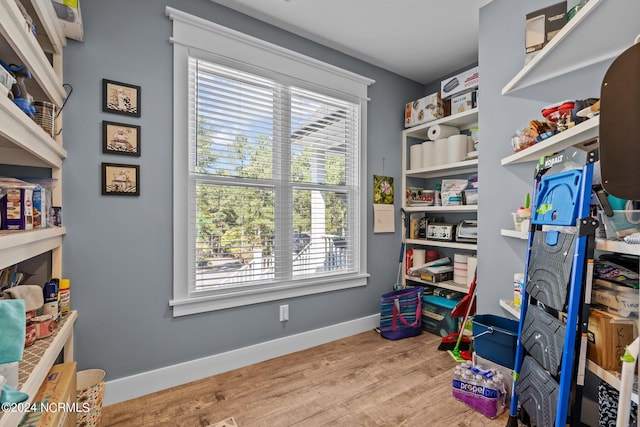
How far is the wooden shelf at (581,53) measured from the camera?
1.11 m

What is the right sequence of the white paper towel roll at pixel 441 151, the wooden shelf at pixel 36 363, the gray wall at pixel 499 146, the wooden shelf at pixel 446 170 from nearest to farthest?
the wooden shelf at pixel 36 363 < the gray wall at pixel 499 146 < the wooden shelf at pixel 446 170 < the white paper towel roll at pixel 441 151

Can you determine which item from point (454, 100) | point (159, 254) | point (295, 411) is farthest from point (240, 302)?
point (454, 100)

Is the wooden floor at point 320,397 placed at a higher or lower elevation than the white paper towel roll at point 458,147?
lower

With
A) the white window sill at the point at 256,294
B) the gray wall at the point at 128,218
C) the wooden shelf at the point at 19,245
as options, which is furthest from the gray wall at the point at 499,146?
the wooden shelf at the point at 19,245

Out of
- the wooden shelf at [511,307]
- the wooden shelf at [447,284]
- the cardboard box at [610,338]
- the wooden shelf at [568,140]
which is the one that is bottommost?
the wooden shelf at [447,284]

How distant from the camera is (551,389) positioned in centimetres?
124

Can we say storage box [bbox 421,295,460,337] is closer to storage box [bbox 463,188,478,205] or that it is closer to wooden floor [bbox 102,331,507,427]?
wooden floor [bbox 102,331,507,427]

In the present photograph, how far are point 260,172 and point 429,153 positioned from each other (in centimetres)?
184

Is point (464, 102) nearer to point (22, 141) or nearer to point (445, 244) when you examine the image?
point (445, 244)

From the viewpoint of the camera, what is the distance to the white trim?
2102mm

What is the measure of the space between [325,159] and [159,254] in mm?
1607

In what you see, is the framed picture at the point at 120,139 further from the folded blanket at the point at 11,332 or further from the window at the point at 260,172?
the folded blanket at the point at 11,332

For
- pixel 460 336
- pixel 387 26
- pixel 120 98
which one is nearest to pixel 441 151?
pixel 387 26

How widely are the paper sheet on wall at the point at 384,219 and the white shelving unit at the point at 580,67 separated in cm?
133
